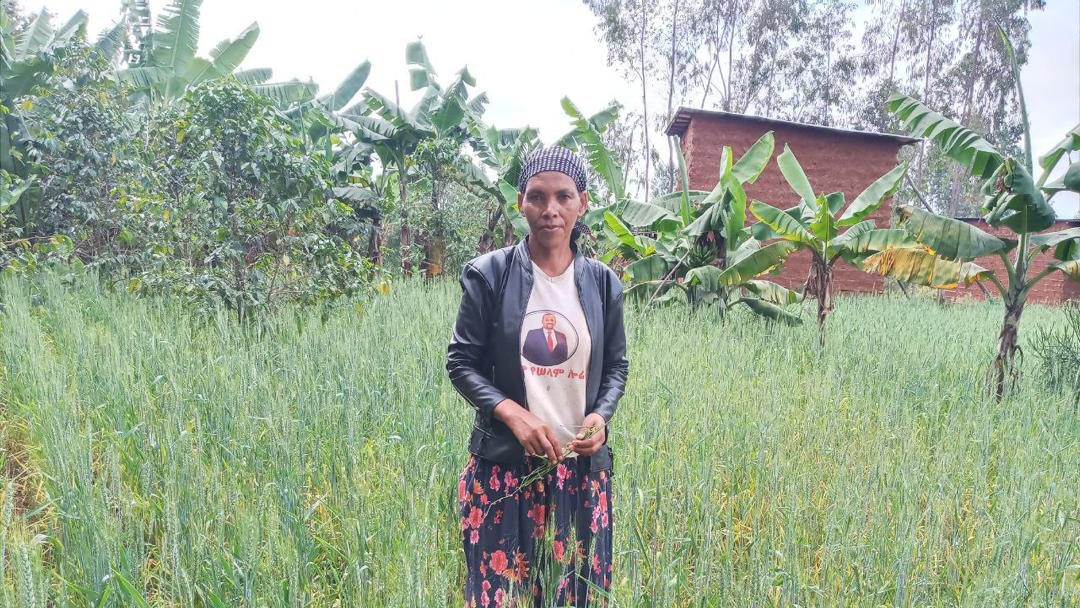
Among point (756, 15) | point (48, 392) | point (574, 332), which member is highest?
point (756, 15)

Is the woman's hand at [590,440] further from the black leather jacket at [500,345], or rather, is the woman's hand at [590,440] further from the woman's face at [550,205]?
the woman's face at [550,205]

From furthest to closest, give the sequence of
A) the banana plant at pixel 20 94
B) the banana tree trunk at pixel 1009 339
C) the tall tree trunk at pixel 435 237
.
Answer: the tall tree trunk at pixel 435 237, the banana plant at pixel 20 94, the banana tree trunk at pixel 1009 339

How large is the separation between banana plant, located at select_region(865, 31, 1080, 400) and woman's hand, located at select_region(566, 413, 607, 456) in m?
4.02

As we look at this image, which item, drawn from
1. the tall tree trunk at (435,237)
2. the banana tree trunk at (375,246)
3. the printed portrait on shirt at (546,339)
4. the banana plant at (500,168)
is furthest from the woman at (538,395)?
the tall tree trunk at (435,237)

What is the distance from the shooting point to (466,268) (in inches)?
62.9

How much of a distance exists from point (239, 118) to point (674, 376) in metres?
3.39

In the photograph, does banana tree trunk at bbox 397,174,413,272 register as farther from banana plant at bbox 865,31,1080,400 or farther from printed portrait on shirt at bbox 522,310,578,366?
printed portrait on shirt at bbox 522,310,578,366

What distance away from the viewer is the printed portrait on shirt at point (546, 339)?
5.11ft

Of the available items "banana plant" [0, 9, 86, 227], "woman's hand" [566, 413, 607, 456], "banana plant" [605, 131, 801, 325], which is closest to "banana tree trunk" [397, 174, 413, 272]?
"banana plant" [605, 131, 801, 325]

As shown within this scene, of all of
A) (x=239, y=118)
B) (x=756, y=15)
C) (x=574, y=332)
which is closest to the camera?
(x=574, y=332)

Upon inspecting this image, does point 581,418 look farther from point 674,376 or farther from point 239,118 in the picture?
point 239,118

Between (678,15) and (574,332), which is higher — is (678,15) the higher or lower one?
the higher one

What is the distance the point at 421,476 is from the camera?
7.62 ft

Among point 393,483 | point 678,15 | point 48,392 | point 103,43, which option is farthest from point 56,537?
point 678,15
